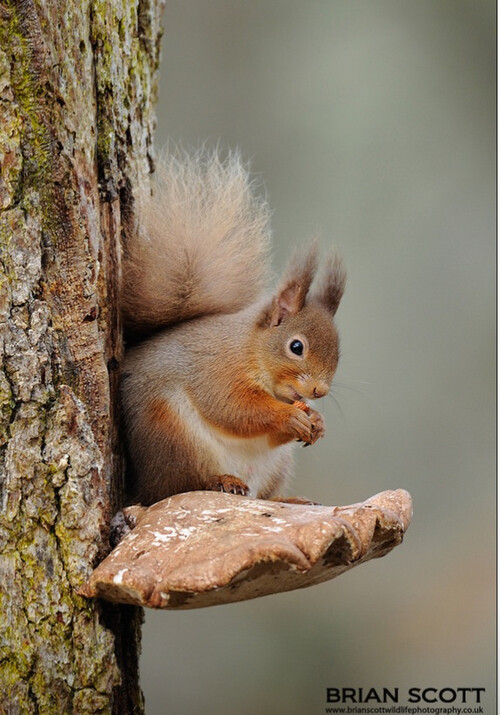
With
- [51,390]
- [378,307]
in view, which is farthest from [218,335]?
[378,307]

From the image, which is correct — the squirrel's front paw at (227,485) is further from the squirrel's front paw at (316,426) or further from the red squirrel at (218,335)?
the squirrel's front paw at (316,426)

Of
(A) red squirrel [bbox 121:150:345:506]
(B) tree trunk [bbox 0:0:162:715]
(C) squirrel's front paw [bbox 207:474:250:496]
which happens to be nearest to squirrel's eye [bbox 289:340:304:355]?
(A) red squirrel [bbox 121:150:345:506]

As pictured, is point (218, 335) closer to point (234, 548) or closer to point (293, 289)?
point (293, 289)

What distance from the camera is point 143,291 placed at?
1.62 metres

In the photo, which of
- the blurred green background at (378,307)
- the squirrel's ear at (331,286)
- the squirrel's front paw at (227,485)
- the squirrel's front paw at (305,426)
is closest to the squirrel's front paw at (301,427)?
the squirrel's front paw at (305,426)

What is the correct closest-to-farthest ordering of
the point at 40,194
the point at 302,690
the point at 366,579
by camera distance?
the point at 40,194, the point at 302,690, the point at 366,579

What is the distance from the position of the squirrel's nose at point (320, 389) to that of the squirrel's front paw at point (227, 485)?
207 mm

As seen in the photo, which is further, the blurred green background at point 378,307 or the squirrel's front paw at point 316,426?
the blurred green background at point 378,307

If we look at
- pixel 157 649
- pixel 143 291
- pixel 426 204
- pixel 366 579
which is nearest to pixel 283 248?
pixel 426 204

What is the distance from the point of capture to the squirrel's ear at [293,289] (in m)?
1.67

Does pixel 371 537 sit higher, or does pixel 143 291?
pixel 143 291

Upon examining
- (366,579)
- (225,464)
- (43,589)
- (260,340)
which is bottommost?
(366,579)

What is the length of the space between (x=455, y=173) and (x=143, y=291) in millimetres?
1824

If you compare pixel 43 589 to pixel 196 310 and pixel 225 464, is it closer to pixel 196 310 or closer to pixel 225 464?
pixel 225 464
